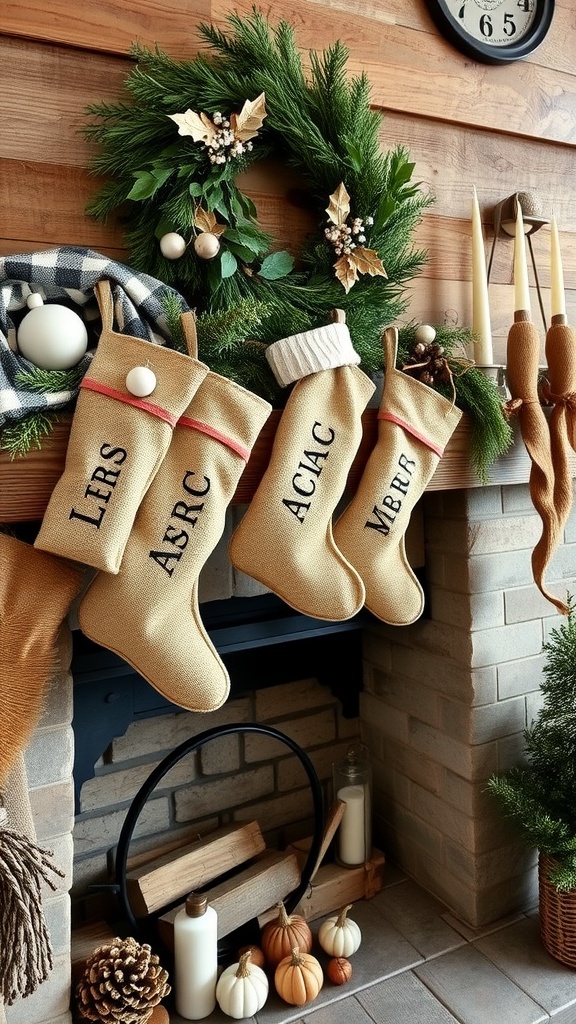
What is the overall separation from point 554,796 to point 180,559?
2.76ft

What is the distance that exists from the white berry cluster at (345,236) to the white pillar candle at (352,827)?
41.7 inches

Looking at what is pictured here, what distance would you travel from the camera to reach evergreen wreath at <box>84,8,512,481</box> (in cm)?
97

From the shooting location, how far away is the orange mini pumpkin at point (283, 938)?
45.1 inches

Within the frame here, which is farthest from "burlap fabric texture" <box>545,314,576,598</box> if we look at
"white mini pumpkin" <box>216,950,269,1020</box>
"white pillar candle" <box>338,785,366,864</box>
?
"white mini pumpkin" <box>216,950,269,1020</box>

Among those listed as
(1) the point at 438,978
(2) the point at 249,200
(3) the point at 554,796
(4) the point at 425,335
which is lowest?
(1) the point at 438,978

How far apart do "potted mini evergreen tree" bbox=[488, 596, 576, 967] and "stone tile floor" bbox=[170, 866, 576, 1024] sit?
0.07m

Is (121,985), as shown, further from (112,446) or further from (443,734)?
(112,446)

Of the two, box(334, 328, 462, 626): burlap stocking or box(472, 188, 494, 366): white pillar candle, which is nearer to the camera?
box(334, 328, 462, 626): burlap stocking

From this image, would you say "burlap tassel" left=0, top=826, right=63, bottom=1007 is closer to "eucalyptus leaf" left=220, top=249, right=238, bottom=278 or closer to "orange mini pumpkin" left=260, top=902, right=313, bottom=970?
"orange mini pumpkin" left=260, top=902, right=313, bottom=970

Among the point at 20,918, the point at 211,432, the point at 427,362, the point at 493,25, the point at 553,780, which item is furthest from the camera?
the point at 493,25

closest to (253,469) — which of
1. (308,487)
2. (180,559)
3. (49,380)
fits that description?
(308,487)

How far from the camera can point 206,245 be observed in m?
0.94

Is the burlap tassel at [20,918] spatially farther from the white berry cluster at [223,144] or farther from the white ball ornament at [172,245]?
the white berry cluster at [223,144]

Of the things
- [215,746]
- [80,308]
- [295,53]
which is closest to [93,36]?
[295,53]
